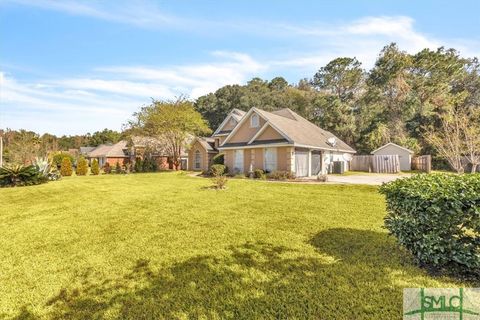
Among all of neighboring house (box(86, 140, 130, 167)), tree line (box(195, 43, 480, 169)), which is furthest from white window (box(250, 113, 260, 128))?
neighboring house (box(86, 140, 130, 167))

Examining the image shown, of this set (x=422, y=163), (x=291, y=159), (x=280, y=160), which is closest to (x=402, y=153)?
(x=422, y=163)

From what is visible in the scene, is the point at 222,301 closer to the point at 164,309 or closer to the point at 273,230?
the point at 164,309

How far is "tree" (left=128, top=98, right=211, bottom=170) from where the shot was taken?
3108 cm

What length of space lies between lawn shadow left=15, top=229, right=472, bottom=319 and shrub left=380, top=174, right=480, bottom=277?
48 centimetres

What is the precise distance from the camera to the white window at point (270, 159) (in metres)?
21.3

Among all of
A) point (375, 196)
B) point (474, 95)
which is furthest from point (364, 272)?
point (474, 95)

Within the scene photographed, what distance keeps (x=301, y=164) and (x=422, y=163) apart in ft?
59.6

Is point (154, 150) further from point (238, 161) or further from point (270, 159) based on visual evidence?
point (270, 159)

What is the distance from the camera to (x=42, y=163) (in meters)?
19.0

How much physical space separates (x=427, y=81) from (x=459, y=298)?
145ft

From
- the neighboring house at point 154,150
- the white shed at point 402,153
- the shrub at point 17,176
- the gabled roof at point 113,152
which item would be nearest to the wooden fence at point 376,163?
the white shed at point 402,153

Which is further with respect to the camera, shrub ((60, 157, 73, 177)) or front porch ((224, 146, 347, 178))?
shrub ((60, 157, 73, 177))

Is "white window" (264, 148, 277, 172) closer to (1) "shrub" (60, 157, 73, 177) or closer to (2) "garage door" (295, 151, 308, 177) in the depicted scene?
(2) "garage door" (295, 151, 308, 177)

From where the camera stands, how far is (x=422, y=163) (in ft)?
97.0
